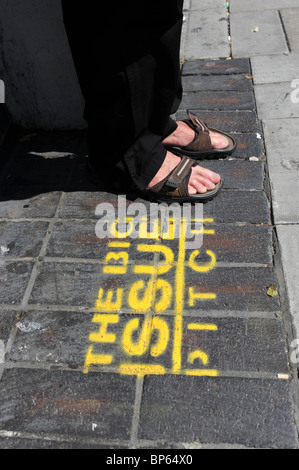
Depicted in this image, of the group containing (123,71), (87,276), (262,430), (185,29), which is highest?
(123,71)

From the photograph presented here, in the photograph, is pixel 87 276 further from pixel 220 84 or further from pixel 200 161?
pixel 220 84

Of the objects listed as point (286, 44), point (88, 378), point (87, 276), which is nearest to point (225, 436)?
point (88, 378)

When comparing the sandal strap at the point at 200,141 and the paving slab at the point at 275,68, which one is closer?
the sandal strap at the point at 200,141

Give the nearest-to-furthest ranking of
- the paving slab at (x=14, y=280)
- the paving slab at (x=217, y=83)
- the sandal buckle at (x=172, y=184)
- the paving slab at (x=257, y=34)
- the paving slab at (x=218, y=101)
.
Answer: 1. the paving slab at (x=14, y=280)
2. the sandal buckle at (x=172, y=184)
3. the paving slab at (x=218, y=101)
4. the paving slab at (x=217, y=83)
5. the paving slab at (x=257, y=34)

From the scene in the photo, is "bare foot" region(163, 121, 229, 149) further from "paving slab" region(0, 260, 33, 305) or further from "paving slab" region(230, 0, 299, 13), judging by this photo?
"paving slab" region(230, 0, 299, 13)

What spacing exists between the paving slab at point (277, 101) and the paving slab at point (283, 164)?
0.28 feet

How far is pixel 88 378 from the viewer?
184 centimetres

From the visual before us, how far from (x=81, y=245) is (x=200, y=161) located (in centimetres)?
93

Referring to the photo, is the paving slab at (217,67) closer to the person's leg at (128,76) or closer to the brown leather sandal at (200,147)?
the brown leather sandal at (200,147)

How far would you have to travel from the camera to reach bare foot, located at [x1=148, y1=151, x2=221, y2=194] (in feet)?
8.31

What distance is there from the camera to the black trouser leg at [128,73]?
2.10 meters

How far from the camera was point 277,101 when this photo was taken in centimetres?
323

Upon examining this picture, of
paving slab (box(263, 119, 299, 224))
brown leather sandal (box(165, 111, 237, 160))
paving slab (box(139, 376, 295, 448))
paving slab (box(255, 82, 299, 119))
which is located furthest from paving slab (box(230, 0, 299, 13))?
paving slab (box(139, 376, 295, 448))

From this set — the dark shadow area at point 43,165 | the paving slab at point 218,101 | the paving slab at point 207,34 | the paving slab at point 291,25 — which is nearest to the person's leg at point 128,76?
the dark shadow area at point 43,165
